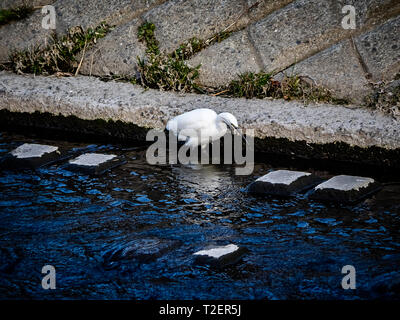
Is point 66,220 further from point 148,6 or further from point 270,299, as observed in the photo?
point 148,6

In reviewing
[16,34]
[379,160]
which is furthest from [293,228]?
[16,34]

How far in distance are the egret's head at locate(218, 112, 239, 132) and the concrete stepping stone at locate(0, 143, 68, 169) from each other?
4.02 ft

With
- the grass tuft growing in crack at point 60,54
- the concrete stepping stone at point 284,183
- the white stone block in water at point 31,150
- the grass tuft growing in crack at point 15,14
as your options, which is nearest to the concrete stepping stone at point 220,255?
the concrete stepping stone at point 284,183

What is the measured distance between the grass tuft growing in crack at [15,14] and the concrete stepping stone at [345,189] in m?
3.53

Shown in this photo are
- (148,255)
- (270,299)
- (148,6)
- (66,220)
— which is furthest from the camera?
(148,6)

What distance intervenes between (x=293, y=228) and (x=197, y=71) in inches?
85.6

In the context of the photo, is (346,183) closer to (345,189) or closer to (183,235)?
(345,189)

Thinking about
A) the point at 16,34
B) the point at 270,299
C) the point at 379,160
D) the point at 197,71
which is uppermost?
the point at 16,34

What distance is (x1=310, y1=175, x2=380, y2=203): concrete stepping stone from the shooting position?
11.5 feet

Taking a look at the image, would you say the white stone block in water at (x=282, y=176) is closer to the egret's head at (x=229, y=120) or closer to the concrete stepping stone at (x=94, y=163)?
the egret's head at (x=229, y=120)

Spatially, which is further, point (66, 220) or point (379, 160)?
point (379, 160)

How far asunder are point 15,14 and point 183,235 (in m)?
3.54

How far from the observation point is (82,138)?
193 inches

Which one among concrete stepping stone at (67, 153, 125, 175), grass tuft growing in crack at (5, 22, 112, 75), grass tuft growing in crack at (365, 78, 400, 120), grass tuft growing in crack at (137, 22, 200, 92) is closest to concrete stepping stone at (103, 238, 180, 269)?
concrete stepping stone at (67, 153, 125, 175)
